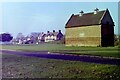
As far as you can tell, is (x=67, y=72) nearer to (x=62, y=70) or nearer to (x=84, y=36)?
(x=62, y=70)

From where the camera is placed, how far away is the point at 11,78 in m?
12.2

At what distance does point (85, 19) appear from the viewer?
72750mm

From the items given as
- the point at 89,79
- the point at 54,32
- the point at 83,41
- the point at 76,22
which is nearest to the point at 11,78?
the point at 89,79

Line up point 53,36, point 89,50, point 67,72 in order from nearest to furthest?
1. point 67,72
2. point 89,50
3. point 53,36

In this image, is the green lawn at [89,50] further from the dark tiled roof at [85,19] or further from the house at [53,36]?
the house at [53,36]

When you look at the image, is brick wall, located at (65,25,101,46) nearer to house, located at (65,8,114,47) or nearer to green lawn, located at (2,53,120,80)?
house, located at (65,8,114,47)

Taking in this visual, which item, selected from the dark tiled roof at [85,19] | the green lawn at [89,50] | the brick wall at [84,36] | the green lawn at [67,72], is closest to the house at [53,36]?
the dark tiled roof at [85,19]

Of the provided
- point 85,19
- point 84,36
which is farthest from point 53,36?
point 84,36

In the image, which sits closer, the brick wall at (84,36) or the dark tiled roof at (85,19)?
the brick wall at (84,36)

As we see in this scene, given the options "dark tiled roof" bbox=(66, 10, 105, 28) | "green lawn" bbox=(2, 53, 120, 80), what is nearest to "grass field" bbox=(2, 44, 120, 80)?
"green lawn" bbox=(2, 53, 120, 80)

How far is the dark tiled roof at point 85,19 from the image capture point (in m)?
67.9

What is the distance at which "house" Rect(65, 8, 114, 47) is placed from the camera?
2579 inches

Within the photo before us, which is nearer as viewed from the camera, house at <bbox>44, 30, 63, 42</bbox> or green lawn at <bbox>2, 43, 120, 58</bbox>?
green lawn at <bbox>2, 43, 120, 58</bbox>

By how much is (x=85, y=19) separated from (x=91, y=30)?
5917 mm
